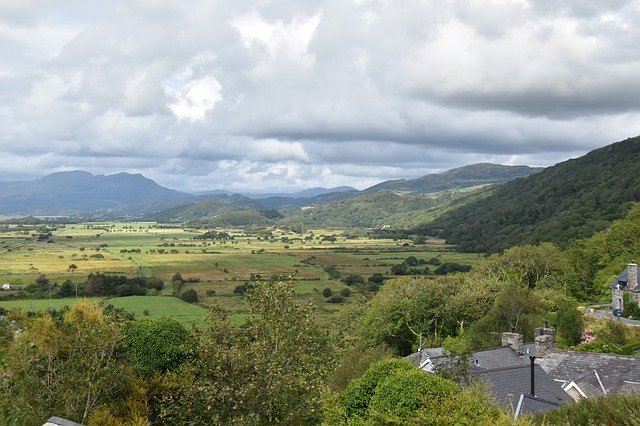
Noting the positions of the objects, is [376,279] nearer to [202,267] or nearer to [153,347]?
[202,267]

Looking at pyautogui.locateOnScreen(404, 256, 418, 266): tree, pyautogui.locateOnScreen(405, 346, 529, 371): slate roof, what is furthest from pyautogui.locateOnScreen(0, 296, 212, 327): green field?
pyautogui.locateOnScreen(404, 256, 418, 266): tree

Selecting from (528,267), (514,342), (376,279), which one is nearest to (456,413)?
(514,342)

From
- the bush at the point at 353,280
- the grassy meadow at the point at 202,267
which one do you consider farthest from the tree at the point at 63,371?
the bush at the point at 353,280

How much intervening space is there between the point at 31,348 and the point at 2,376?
2.60 m

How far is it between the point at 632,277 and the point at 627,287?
1.27 meters

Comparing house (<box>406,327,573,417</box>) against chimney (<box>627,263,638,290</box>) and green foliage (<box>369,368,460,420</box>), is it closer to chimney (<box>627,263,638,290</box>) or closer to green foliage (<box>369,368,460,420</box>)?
green foliage (<box>369,368,460,420</box>)

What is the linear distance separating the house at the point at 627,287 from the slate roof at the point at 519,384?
1351 inches

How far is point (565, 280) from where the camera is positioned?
266ft

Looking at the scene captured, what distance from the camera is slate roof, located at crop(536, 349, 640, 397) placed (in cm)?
2998

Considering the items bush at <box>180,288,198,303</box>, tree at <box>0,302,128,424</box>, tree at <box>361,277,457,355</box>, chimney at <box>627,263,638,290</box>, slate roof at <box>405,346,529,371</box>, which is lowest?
bush at <box>180,288,198,303</box>

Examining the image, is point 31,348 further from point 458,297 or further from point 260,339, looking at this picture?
point 458,297

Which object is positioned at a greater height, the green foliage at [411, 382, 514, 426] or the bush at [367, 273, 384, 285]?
the green foliage at [411, 382, 514, 426]

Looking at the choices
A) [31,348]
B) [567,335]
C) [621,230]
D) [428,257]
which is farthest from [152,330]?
[428,257]

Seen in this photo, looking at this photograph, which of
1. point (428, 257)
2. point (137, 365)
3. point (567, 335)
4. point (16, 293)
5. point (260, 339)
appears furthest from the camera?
point (428, 257)
